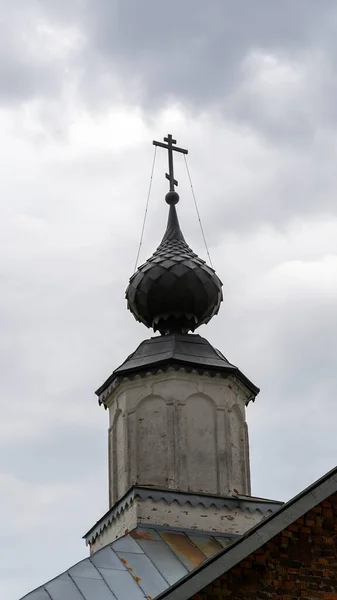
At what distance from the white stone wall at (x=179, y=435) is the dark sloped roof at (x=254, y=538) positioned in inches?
311

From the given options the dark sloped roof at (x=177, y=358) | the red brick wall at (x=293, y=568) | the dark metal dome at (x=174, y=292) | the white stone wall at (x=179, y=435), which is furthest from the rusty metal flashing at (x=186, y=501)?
the red brick wall at (x=293, y=568)

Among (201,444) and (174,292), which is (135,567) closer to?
(201,444)

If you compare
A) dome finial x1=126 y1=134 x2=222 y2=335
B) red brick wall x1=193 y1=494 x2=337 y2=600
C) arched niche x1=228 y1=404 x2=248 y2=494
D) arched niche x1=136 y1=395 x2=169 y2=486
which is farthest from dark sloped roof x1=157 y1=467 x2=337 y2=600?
dome finial x1=126 y1=134 x2=222 y2=335

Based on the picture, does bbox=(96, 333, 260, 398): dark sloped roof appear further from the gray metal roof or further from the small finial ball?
the gray metal roof

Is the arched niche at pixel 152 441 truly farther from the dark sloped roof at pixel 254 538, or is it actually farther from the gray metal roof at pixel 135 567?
the dark sloped roof at pixel 254 538

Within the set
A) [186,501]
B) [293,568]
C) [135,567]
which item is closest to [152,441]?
[186,501]

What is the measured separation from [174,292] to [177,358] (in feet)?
4.51

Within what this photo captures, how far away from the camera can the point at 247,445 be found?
67.9 feet

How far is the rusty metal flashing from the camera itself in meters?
19.0

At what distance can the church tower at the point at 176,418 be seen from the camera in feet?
63.0

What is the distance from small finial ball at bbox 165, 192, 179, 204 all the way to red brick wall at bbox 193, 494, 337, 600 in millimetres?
11768

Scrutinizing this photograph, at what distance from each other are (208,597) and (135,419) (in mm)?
9408

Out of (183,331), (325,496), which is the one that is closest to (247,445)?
(183,331)

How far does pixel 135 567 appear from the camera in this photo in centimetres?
1723
